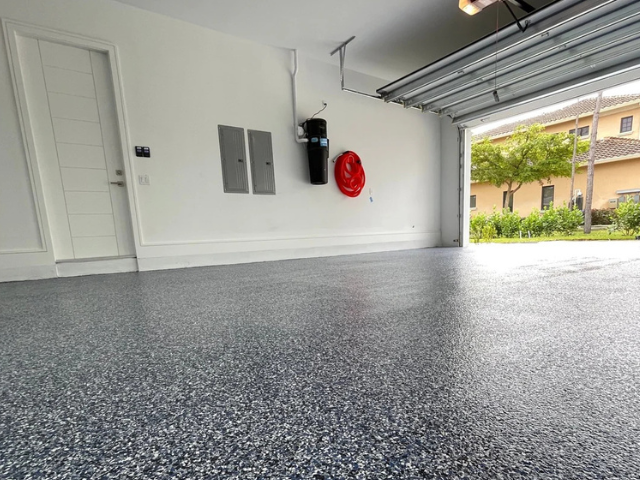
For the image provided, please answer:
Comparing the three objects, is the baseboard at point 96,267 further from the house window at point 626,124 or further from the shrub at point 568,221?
the house window at point 626,124

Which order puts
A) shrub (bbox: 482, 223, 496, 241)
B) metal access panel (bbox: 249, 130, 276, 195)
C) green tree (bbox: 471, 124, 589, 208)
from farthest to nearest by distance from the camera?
1. green tree (bbox: 471, 124, 589, 208)
2. shrub (bbox: 482, 223, 496, 241)
3. metal access panel (bbox: 249, 130, 276, 195)

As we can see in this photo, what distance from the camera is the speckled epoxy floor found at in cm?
51

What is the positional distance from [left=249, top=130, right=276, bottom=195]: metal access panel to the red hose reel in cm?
116

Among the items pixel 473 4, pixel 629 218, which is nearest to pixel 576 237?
pixel 629 218

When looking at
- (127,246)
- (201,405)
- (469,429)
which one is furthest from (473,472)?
(127,246)

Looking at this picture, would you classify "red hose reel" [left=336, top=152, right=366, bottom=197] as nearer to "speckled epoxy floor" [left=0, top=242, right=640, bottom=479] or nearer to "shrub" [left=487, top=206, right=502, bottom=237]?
"speckled epoxy floor" [left=0, top=242, right=640, bottom=479]

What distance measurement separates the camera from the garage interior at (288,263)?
583 mm

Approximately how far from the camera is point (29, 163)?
2857 millimetres

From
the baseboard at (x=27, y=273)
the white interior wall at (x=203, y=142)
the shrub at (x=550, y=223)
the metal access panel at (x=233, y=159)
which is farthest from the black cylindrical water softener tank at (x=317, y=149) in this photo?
the shrub at (x=550, y=223)

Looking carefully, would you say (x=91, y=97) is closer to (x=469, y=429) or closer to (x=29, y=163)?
(x=29, y=163)

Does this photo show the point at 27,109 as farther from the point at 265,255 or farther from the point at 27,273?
the point at 265,255

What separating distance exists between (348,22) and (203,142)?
244cm

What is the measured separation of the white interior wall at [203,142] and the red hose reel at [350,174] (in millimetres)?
157

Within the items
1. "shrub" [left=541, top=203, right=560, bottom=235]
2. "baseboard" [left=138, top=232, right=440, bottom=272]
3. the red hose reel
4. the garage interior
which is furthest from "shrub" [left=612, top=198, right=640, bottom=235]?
the red hose reel
